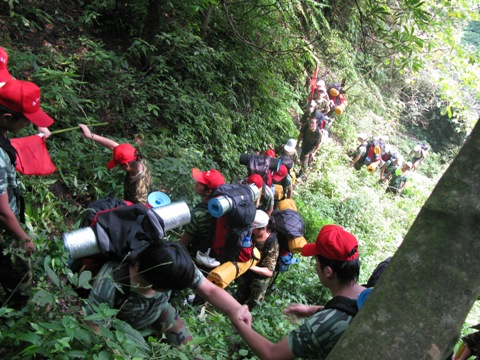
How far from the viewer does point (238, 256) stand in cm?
419

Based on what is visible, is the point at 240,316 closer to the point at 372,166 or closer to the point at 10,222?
the point at 10,222

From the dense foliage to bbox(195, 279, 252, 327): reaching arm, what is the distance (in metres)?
0.29

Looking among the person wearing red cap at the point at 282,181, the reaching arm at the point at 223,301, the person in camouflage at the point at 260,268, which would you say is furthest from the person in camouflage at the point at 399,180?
the reaching arm at the point at 223,301

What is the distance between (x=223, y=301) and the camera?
2.46 meters

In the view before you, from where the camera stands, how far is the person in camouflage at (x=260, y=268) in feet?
15.4

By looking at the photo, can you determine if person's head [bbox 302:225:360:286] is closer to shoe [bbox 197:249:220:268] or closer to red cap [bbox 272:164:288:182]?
shoe [bbox 197:249:220:268]

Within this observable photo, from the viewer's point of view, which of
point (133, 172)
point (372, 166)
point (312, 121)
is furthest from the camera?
point (372, 166)

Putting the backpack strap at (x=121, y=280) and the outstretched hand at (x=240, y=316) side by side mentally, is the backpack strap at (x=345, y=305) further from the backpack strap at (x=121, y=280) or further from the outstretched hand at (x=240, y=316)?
the backpack strap at (x=121, y=280)

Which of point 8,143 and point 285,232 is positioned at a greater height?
point 8,143

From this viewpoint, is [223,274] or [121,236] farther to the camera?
[223,274]

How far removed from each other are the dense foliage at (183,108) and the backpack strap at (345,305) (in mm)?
809

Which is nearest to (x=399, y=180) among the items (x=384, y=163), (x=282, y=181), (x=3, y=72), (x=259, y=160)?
(x=384, y=163)

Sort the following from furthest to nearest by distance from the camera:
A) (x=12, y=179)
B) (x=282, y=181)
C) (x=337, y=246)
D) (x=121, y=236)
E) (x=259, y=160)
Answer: (x=282, y=181) < (x=259, y=160) < (x=337, y=246) < (x=12, y=179) < (x=121, y=236)

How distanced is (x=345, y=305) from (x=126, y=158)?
301 centimetres
